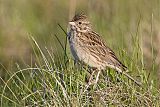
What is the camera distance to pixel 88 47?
9.50 metres

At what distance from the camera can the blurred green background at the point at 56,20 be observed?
11.8 meters

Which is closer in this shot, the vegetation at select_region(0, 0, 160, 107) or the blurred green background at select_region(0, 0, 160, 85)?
the vegetation at select_region(0, 0, 160, 107)

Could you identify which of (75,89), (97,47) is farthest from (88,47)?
(75,89)

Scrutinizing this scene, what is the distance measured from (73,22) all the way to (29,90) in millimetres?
2004

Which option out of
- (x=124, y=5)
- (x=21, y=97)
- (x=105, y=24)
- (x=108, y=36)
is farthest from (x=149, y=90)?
(x=124, y=5)

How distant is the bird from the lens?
362 inches

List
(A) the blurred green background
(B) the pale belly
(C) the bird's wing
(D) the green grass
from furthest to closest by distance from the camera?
1. (A) the blurred green background
2. (C) the bird's wing
3. (B) the pale belly
4. (D) the green grass

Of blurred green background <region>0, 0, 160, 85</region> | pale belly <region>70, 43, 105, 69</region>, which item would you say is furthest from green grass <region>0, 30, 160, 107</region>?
blurred green background <region>0, 0, 160, 85</region>

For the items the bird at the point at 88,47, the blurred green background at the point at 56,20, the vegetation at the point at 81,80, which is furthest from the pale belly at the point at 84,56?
the blurred green background at the point at 56,20

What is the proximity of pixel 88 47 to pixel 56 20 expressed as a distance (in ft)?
17.4

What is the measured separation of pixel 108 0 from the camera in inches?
585

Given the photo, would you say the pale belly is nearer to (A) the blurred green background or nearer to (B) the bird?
(B) the bird

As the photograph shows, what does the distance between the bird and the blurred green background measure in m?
1.51

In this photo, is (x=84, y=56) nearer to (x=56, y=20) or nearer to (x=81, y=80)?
(x=81, y=80)
